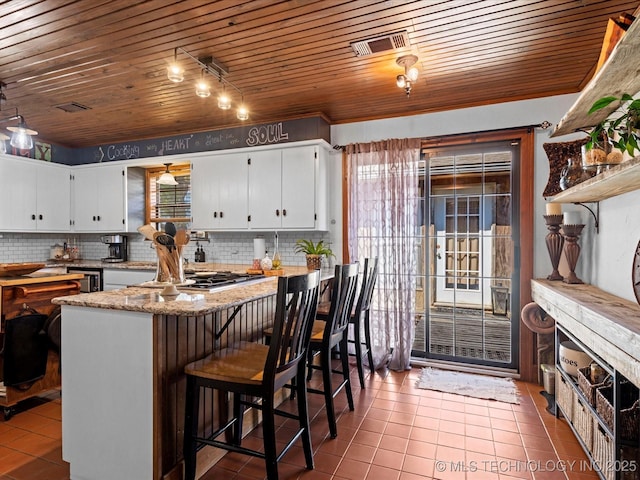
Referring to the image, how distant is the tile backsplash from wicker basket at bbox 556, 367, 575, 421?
2.21 meters

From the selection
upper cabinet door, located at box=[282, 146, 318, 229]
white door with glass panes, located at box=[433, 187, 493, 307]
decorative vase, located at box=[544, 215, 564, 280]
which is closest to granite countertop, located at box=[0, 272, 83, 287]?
upper cabinet door, located at box=[282, 146, 318, 229]

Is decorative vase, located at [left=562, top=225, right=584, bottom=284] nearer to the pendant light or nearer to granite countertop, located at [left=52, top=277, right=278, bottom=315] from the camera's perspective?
granite countertop, located at [left=52, top=277, right=278, bottom=315]

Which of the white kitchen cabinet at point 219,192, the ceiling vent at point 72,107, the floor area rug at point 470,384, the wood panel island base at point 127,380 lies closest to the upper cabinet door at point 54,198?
the ceiling vent at point 72,107

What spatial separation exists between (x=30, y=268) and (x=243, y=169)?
2.08 m

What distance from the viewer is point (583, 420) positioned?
6.90ft

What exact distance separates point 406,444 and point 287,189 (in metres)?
2.53

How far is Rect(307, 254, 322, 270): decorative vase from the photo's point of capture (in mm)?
3660

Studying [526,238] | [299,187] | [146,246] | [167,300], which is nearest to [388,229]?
[299,187]

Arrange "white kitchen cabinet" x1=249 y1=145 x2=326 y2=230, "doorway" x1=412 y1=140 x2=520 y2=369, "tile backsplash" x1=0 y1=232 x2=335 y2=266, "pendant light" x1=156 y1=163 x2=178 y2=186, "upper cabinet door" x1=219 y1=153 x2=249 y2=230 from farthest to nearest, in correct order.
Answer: "pendant light" x1=156 y1=163 x2=178 y2=186, "tile backsplash" x1=0 y1=232 x2=335 y2=266, "upper cabinet door" x1=219 y1=153 x2=249 y2=230, "white kitchen cabinet" x1=249 y1=145 x2=326 y2=230, "doorway" x1=412 y1=140 x2=520 y2=369

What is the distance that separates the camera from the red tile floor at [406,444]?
199 centimetres

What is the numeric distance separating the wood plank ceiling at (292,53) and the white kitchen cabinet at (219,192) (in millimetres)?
552

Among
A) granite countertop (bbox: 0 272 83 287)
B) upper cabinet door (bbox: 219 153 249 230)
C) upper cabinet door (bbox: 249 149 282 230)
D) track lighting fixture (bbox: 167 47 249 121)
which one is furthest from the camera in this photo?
upper cabinet door (bbox: 219 153 249 230)

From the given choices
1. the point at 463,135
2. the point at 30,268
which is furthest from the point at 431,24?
the point at 30,268

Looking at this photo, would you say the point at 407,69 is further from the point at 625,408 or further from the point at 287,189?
the point at 625,408
